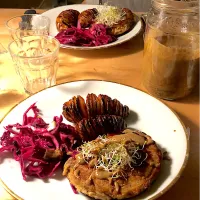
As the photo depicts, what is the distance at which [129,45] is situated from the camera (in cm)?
132

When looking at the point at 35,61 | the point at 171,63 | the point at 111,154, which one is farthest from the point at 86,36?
the point at 111,154

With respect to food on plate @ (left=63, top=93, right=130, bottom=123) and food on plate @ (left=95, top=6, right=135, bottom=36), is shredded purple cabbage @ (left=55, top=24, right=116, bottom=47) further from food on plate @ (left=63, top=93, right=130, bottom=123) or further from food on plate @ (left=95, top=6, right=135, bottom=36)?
food on plate @ (left=63, top=93, right=130, bottom=123)

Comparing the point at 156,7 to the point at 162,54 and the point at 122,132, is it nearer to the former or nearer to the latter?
the point at 162,54

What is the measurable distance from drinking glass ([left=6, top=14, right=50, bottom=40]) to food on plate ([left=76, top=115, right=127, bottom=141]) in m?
0.51

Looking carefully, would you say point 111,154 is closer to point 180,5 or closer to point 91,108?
point 91,108

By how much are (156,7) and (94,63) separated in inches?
13.2

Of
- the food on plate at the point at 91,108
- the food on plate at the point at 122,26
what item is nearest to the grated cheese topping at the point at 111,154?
the food on plate at the point at 91,108

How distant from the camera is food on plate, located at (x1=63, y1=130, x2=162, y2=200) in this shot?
0.68 metres

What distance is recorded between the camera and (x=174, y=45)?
955mm

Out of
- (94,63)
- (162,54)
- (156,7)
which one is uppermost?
(156,7)

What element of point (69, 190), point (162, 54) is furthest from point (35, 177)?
point (162, 54)

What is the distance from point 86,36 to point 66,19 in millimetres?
138

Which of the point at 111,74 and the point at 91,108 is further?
the point at 111,74

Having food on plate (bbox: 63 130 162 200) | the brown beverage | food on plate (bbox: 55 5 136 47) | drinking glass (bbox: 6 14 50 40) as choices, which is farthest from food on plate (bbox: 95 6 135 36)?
food on plate (bbox: 63 130 162 200)
